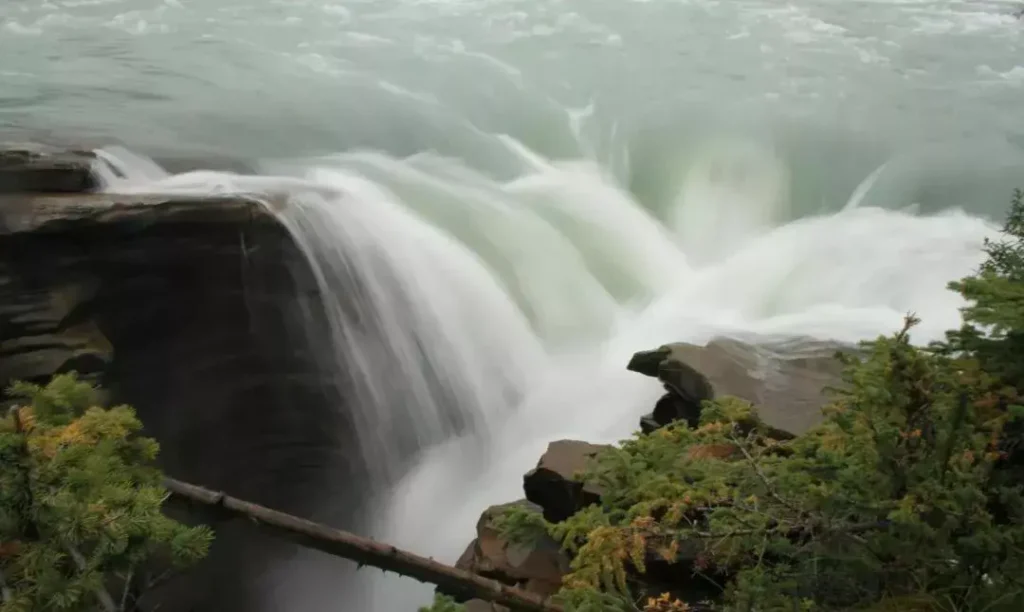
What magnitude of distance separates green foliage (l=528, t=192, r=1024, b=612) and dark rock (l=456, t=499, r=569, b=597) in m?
1.16

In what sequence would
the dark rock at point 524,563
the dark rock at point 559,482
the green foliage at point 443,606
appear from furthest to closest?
the dark rock at point 559,482 → the dark rock at point 524,563 → the green foliage at point 443,606

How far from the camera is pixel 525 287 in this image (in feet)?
28.5

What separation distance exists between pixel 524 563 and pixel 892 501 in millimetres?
2473

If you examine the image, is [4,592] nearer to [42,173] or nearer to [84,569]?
[84,569]

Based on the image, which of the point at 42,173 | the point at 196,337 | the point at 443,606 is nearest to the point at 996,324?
the point at 443,606

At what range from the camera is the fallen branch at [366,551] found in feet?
11.5

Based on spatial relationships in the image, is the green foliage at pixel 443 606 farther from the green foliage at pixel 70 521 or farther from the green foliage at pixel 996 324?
the green foliage at pixel 996 324

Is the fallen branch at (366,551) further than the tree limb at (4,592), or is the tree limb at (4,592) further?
the fallen branch at (366,551)

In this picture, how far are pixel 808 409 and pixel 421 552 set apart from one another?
352 cm

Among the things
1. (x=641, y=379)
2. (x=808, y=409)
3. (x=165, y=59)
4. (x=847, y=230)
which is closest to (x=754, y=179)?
(x=847, y=230)

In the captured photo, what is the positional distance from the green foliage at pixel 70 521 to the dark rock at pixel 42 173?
3.40m

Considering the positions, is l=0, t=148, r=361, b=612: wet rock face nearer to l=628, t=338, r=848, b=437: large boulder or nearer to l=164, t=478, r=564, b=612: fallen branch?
l=164, t=478, r=564, b=612: fallen branch

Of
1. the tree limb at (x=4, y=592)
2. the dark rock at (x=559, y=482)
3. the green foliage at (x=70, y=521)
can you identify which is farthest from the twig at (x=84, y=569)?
the dark rock at (x=559, y=482)

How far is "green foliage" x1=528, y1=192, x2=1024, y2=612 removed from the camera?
2.29m
